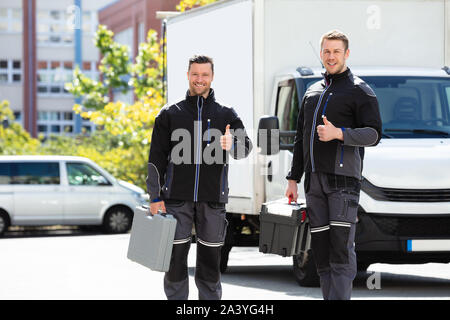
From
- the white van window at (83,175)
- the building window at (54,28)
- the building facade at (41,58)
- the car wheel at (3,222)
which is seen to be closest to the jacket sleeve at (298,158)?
the car wheel at (3,222)

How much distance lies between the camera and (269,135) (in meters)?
10.0

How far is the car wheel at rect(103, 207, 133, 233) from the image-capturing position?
73.9 feet

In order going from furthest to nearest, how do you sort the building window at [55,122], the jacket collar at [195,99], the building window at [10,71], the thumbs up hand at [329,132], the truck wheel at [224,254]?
the building window at [55,122]
the building window at [10,71]
the truck wheel at [224,254]
the jacket collar at [195,99]
the thumbs up hand at [329,132]

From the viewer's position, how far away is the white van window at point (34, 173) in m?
22.2

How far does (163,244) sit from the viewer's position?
6.96 m

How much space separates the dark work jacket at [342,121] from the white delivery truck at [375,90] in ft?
9.78

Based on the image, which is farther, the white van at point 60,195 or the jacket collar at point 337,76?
the white van at point 60,195

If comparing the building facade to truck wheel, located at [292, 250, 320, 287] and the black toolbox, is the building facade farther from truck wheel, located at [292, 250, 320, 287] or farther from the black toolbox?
the black toolbox

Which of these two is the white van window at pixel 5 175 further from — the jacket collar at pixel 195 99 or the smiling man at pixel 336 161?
the smiling man at pixel 336 161

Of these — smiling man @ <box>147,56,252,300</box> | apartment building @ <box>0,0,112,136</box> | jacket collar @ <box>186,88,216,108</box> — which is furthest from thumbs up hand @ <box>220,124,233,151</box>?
apartment building @ <box>0,0,112,136</box>

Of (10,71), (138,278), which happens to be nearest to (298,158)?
(138,278)

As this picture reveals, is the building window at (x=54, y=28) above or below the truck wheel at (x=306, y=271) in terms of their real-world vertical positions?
above

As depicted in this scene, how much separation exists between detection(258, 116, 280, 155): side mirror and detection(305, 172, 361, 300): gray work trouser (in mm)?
2632

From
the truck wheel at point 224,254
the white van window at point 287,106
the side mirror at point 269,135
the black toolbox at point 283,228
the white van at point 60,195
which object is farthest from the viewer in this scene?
→ the white van at point 60,195
